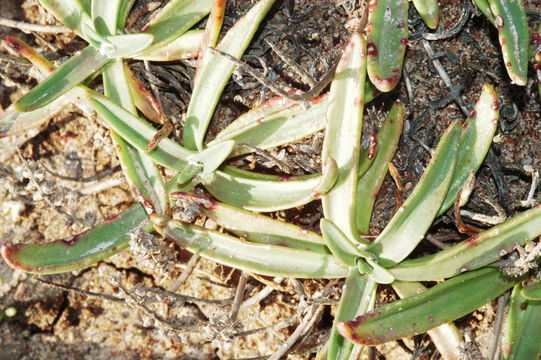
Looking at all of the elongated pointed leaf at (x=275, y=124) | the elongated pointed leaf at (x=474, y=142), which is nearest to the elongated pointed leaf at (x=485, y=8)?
the elongated pointed leaf at (x=474, y=142)

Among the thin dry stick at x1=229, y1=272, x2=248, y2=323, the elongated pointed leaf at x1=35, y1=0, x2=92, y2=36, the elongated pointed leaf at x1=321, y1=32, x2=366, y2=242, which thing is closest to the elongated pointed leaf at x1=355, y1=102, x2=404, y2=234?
the elongated pointed leaf at x1=321, y1=32, x2=366, y2=242

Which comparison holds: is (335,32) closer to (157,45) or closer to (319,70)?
(319,70)

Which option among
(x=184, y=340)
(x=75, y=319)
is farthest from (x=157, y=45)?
(x=75, y=319)

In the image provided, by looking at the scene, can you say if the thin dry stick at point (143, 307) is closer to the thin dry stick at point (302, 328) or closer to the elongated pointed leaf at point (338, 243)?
the thin dry stick at point (302, 328)

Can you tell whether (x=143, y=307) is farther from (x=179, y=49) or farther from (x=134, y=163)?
(x=179, y=49)

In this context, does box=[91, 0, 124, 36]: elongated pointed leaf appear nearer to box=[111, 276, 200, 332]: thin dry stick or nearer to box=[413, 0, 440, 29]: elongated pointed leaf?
box=[111, 276, 200, 332]: thin dry stick

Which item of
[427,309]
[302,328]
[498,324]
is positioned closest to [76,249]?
[302,328]
